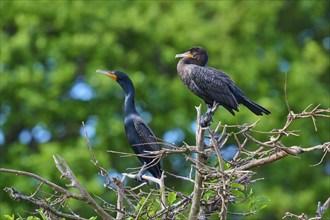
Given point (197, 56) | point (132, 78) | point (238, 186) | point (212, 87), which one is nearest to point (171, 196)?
point (238, 186)

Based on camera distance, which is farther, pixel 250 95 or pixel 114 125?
pixel 250 95

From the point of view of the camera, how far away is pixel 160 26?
64.4 feet

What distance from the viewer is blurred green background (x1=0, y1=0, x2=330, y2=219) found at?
1770cm

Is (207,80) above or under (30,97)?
above

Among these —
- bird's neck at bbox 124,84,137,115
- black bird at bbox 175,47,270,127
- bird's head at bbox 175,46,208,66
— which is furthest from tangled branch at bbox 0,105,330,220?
bird's head at bbox 175,46,208,66

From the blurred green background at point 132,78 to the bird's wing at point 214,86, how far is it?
7270mm

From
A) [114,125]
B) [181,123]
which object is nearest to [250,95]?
[181,123]

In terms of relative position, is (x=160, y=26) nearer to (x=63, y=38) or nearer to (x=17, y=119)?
(x=63, y=38)

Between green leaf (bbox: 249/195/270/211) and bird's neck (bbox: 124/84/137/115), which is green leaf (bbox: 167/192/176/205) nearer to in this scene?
green leaf (bbox: 249/195/270/211)

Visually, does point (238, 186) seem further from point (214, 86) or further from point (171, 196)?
point (214, 86)

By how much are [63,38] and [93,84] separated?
1.30 metres

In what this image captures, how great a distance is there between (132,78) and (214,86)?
28.8ft

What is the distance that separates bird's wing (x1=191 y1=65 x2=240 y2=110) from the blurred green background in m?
7.27

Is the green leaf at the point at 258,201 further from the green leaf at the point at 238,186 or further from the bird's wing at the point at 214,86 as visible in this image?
the bird's wing at the point at 214,86
